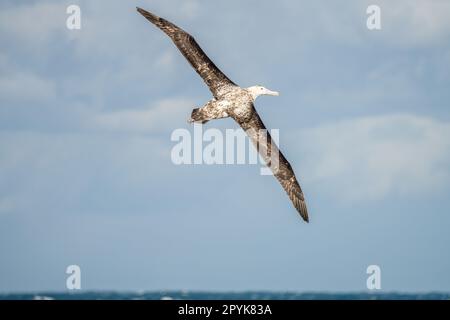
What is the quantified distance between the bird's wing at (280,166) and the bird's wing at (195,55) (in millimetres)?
2124

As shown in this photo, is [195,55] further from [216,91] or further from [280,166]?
[280,166]

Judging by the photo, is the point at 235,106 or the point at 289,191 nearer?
the point at 235,106

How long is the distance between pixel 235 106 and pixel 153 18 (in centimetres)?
417

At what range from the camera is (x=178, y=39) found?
95.2 feet

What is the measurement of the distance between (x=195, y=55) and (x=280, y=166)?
5105mm

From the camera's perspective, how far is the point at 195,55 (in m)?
28.9

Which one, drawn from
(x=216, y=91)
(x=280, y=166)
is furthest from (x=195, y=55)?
(x=280, y=166)

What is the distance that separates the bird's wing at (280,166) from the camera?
3017cm

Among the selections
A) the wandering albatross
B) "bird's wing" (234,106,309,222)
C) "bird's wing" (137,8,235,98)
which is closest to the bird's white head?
the wandering albatross

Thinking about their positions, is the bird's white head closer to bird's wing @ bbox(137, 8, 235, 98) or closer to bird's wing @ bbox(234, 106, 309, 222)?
bird's wing @ bbox(137, 8, 235, 98)

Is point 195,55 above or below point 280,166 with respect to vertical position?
above
